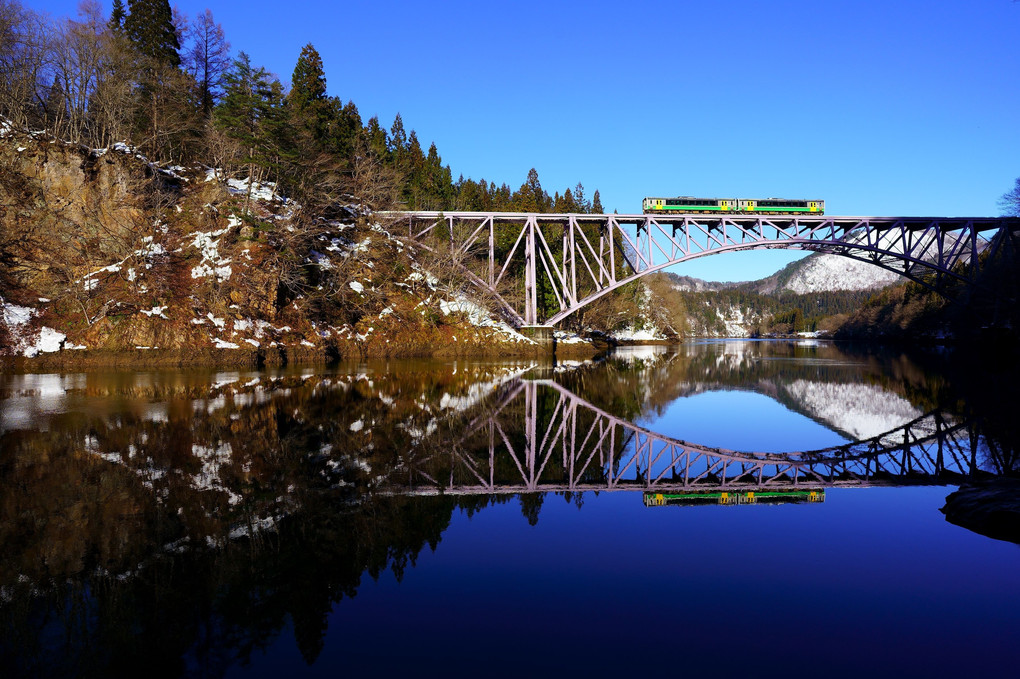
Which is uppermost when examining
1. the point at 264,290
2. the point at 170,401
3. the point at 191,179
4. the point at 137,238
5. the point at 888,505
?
the point at 191,179

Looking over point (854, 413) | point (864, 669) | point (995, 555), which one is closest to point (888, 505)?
point (995, 555)

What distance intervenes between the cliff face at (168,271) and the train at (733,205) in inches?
813

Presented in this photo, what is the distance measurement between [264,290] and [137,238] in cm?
744

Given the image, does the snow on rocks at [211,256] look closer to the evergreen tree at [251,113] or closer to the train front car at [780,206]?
the evergreen tree at [251,113]

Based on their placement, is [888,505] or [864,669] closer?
[864,669]

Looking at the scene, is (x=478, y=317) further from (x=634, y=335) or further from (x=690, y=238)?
(x=634, y=335)

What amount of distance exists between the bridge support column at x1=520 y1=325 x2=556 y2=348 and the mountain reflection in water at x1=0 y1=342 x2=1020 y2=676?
25.1m

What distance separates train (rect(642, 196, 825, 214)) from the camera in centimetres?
4722

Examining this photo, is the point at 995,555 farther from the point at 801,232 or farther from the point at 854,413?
the point at 801,232

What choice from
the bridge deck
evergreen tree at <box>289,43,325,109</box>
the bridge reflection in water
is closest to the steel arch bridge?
the bridge deck

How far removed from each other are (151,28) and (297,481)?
54803 mm

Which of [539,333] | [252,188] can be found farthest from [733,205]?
[252,188]

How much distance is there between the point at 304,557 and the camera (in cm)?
582

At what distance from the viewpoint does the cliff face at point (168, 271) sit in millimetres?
29047
